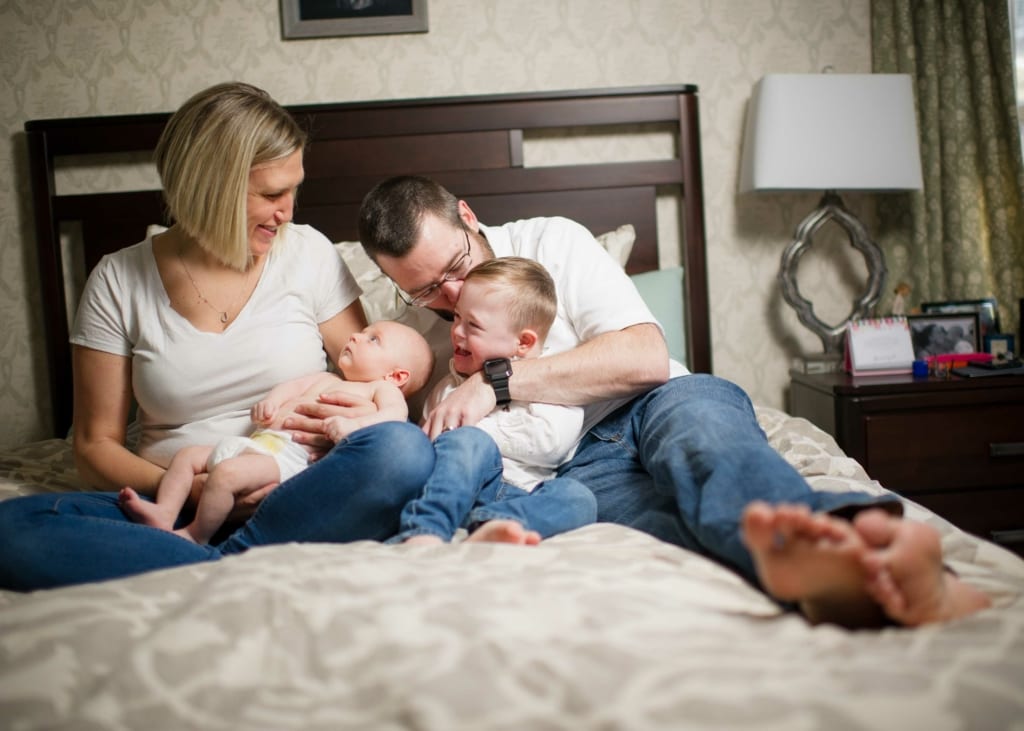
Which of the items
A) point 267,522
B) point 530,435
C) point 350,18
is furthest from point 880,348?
point 350,18

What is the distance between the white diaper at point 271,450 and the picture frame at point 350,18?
165cm

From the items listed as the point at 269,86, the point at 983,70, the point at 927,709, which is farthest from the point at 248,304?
the point at 983,70

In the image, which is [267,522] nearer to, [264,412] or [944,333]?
[264,412]

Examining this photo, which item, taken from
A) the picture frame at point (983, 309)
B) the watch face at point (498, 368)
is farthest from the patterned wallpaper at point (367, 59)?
the watch face at point (498, 368)

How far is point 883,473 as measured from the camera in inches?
82.9

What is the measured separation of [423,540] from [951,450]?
5.33 ft

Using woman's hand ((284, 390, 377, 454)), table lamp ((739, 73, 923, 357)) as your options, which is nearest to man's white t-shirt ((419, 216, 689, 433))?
woman's hand ((284, 390, 377, 454))

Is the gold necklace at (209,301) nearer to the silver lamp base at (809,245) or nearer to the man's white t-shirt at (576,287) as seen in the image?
the man's white t-shirt at (576,287)

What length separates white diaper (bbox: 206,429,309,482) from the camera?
4.59ft

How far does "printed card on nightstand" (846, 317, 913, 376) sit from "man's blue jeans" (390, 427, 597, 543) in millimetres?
1301

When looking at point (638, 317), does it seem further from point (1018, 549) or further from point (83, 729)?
point (1018, 549)

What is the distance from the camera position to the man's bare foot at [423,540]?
1152 millimetres

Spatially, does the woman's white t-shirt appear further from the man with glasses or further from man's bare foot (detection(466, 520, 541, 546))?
man's bare foot (detection(466, 520, 541, 546))

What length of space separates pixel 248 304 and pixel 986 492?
6.43ft
